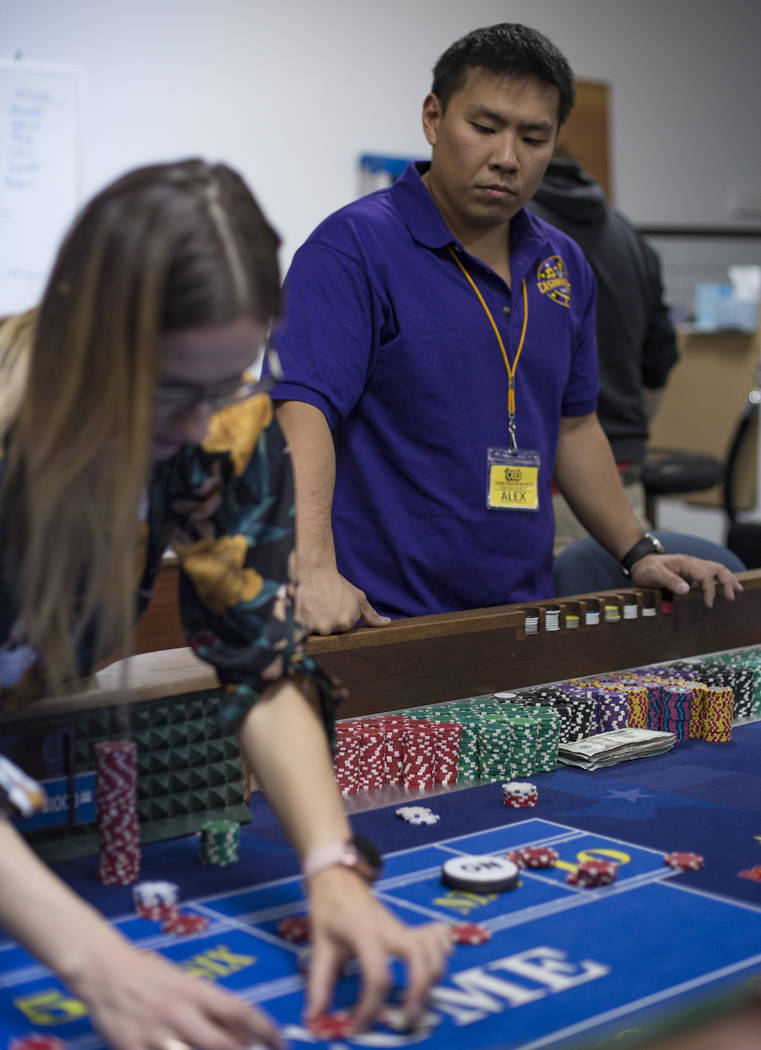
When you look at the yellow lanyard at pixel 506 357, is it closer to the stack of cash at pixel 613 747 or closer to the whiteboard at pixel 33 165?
the stack of cash at pixel 613 747

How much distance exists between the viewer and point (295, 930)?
1.19 metres

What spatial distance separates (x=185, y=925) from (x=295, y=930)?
0.35 feet

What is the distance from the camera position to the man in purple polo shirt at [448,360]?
219 cm

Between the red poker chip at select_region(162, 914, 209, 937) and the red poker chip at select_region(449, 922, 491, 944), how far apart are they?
0.24 m

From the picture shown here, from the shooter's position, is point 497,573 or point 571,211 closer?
point 497,573

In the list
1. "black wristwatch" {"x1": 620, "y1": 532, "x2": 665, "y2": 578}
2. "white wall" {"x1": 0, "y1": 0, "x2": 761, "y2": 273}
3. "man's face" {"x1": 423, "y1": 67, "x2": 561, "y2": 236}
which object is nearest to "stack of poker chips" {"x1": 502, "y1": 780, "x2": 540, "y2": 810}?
"black wristwatch" {"x1": 620, "y1": 532, "x2": 665, "y2": 578}

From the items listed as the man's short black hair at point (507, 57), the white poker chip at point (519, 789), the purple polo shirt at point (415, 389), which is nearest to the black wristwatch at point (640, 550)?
the purple polo shirt at point (415, 389)

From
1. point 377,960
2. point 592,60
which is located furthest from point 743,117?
point 377,960

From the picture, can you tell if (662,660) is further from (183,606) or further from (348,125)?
(348,125)

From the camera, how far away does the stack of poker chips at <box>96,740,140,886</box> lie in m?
1.36

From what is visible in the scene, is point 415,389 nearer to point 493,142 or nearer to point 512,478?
point 512,478

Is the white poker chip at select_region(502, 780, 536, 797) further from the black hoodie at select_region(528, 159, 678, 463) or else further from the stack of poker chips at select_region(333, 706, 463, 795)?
the black hoodie at select_region(528, 159, 678, 463)

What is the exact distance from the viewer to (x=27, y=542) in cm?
109

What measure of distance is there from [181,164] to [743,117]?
6.69 metres
